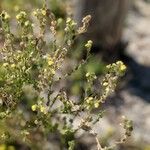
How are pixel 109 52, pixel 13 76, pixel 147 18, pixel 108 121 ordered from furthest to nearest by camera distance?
pixel 147 18, pixel 109 52, pixel 108 121, pixel 13 76

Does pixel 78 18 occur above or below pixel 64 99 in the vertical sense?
above

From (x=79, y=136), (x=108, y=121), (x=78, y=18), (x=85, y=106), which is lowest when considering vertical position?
(x=85, y=106)

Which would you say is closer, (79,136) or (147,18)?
(79,136)

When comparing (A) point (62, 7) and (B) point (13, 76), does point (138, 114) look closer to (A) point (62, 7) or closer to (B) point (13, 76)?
(A) point (62, 7)

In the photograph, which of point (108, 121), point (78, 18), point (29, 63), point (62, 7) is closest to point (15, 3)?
point (62, 7)

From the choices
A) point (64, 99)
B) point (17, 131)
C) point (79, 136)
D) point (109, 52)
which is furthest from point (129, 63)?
point (64, 99)

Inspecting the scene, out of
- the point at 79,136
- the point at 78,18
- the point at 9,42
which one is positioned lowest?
the point at 9,42

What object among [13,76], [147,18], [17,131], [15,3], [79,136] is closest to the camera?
[13,76]

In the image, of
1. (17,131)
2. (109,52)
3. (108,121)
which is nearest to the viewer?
(17,131)

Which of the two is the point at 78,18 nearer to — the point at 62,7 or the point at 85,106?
the point at 62,7
